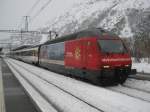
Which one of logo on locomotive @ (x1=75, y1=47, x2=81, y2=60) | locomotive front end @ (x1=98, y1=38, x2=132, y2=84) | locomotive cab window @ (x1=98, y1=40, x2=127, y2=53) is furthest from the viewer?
logo on locomotive @ (x1=75, y1=47, x2=81, y2=60)

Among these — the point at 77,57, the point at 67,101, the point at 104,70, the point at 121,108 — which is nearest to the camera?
the point at 121,108

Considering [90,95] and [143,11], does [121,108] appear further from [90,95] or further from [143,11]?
[143,11]

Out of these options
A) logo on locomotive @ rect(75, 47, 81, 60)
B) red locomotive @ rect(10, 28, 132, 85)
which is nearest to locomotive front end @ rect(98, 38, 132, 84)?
red locomotive @ rect(10, 28, 132, 85)

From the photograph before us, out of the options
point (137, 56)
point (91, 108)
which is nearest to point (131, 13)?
point (137, 56)

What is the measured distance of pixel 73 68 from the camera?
60.8ft

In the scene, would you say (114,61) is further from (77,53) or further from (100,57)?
(77,53)

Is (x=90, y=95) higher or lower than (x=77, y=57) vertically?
lower

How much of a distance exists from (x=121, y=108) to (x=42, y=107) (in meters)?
2.45

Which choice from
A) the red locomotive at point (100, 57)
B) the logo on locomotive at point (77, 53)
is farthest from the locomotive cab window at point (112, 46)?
the logo on locomotive at point (77, 53)

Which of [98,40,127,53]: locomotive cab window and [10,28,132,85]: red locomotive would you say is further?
[98,40,127,53]: locomotive cab window

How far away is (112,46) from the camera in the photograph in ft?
Answer: 51.0

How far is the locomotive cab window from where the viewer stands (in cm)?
1526

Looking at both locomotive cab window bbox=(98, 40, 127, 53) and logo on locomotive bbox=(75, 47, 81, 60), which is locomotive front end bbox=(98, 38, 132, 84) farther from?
logo on locomotive bbox=(75, 47, 81, 60)

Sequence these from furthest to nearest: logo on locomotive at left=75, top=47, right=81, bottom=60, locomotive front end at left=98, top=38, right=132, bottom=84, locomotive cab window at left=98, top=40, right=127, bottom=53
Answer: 1. logo on locomotive at left=75, top=47, right=81, bottom=60
2. locomotive cab window at left=98, top=40, right=127, bottom=53
3. locomotive front end at left=98, top=38, right=132, bottom=84
